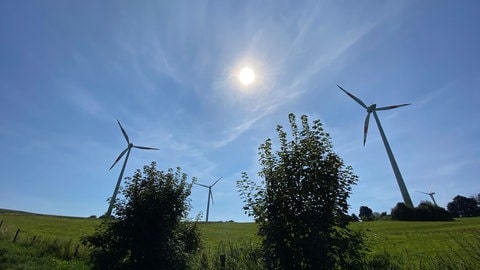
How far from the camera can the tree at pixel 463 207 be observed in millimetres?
118812

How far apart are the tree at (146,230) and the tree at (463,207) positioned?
135600mm

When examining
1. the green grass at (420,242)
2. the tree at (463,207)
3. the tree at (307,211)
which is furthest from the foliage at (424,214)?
the tree at (307,211)

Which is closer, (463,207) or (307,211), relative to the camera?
(307,211)

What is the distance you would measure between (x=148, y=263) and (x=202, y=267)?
8.53 feet

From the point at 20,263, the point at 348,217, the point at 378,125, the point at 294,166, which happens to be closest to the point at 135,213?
the point at 20,263

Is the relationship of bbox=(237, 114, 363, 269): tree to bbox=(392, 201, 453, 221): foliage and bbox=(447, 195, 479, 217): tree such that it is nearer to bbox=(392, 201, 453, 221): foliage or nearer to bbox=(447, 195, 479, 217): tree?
bbox=(392, 201, 453, 221): foliage

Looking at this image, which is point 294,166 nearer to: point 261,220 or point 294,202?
point 294,202

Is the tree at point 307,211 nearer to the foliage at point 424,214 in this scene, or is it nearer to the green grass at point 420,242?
the green grass at point 420,242

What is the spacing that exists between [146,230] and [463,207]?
142453 millimetres

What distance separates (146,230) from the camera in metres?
14.8

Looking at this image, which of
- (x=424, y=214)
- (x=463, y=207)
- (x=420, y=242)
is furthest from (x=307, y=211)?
(x=463, y=207)

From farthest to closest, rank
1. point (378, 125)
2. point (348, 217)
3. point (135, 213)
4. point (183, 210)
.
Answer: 1. point (378, 125)
2. point (183, 210)
3. point (135, 213)
4. point (348, 217)

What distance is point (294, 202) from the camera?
817 cm

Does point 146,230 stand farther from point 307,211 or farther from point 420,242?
point 420,242
